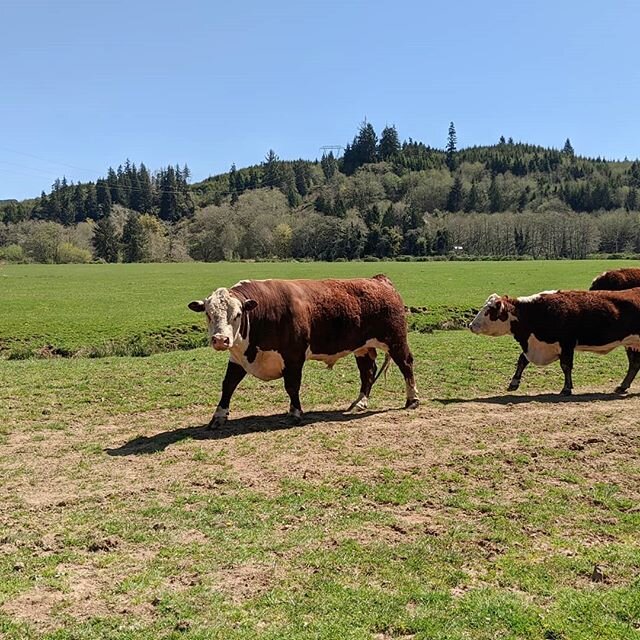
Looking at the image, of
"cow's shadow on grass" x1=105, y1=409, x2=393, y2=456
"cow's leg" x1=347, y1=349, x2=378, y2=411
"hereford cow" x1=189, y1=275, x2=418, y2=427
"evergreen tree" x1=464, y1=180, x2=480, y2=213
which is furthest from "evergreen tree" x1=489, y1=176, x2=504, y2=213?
"cow's shadow on grass" x1=105, y1=409, x2=393, y2=456

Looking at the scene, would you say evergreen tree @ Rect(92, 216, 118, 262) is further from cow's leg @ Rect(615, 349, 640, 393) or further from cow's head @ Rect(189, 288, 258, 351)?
cow's head @ Rect(189, 288, 258, 351)

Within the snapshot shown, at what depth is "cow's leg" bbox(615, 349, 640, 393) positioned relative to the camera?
1423cm

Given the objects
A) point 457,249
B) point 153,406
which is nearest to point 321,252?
point 457,249

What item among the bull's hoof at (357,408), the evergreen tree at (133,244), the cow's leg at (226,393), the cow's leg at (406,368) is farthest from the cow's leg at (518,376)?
the evergreen tree at (133,244)

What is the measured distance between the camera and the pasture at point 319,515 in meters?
5.03

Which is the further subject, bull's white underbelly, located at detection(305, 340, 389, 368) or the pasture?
bull's white underbelly, located at detection(305, 340, 389, 368)

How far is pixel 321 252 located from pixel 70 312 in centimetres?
10301

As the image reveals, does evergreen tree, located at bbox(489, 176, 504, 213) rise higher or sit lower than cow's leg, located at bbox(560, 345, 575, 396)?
higher

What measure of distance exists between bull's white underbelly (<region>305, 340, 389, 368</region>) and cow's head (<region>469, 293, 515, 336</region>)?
9.44 feet

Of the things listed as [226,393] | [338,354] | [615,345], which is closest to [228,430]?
[226,393]

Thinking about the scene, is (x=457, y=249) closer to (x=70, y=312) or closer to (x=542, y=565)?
(x=70, y=312)

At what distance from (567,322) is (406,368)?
12.8 feet

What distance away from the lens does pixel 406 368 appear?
1300 cm

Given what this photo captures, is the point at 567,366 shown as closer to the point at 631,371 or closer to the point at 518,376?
the point at 518,376
